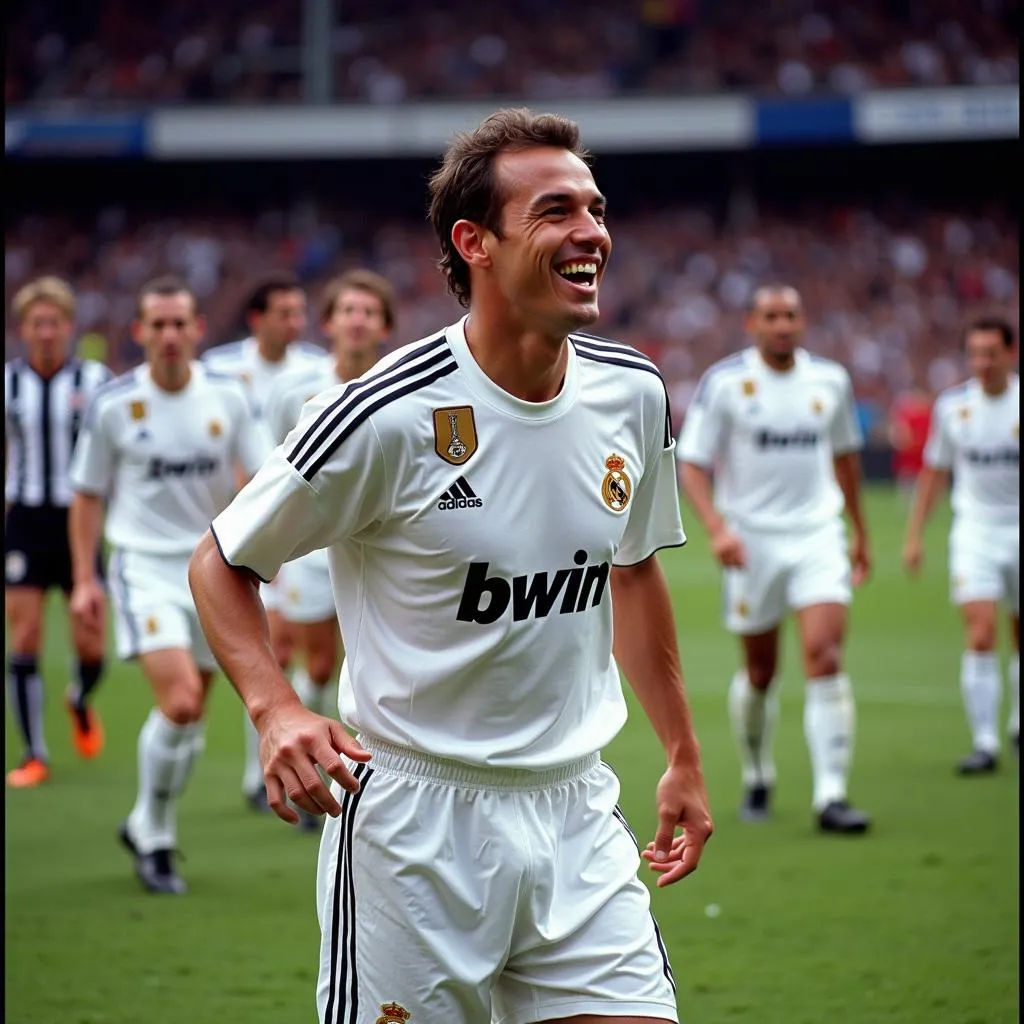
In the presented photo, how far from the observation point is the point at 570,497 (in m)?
3.34

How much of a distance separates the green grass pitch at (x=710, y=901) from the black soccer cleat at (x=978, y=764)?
11cm

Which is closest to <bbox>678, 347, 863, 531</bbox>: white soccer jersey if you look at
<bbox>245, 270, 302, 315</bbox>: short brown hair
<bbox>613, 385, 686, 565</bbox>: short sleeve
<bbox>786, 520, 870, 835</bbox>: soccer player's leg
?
<bbox>786, 520, 870, 835</bbox>: soccer player's leg

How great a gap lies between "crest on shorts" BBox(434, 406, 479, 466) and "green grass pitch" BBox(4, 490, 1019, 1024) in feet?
9.08

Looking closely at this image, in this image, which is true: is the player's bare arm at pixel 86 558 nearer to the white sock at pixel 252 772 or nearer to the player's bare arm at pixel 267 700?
the white sock at pixel 252 772

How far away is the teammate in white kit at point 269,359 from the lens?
896 centimetres

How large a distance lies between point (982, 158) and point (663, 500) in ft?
115

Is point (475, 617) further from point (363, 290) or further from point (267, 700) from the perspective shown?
point (363, 290)

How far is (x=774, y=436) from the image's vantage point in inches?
345

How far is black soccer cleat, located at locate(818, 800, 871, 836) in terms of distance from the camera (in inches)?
310

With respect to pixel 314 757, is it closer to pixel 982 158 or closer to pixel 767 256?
pixel 767 256

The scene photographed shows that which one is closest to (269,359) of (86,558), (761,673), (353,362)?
(353,362)

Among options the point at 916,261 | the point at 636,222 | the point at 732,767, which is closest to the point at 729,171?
the point at 636,222

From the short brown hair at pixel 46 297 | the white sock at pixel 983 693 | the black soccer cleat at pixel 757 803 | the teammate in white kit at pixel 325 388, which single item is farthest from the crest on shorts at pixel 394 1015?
the short brown hair at pixel 46 297

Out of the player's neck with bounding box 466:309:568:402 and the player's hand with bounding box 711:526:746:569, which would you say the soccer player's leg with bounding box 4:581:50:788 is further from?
the player's neck with bounding box 466:309:568:402
